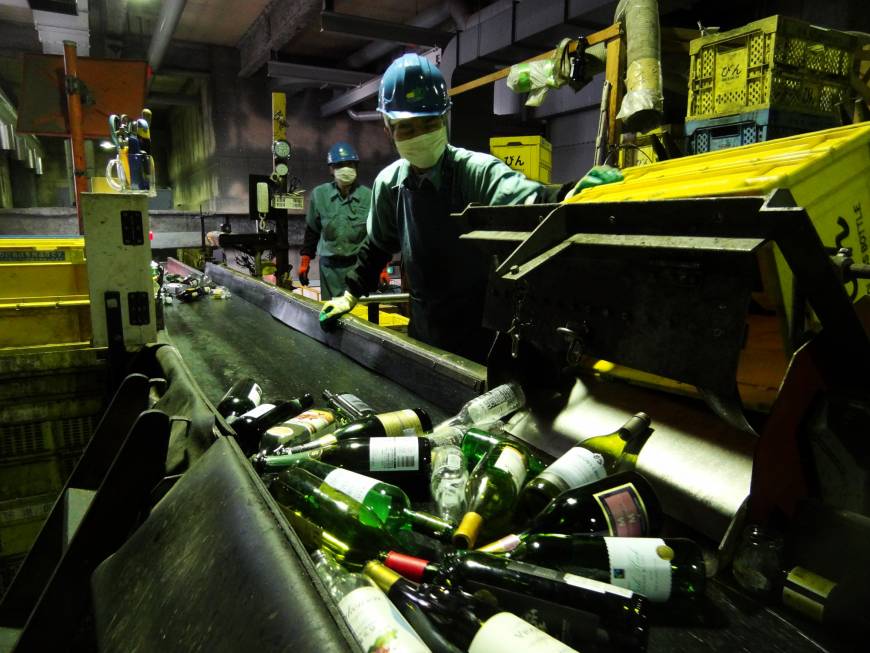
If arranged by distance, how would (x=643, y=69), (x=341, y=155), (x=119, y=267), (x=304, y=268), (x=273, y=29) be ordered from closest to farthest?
(x=119, y=267), (x=643, y=69), (x=341, y=155), (x=304, y=268), (x=273, y=29)

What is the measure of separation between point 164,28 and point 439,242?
9062 millimetres

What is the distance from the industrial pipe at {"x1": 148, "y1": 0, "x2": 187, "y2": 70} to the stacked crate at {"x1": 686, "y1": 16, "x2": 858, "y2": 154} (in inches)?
307

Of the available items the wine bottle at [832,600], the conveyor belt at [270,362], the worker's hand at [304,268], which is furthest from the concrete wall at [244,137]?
the wine bottle at [832,600]

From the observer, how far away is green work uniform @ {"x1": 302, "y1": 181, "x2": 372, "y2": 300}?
6348 mm

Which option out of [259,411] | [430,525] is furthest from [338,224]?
[430,525]

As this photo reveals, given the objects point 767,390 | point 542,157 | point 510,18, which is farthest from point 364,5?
point 767,390

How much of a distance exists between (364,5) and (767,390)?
398 inches

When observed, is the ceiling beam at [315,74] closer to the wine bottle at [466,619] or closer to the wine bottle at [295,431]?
the wine bottle at [295,431]

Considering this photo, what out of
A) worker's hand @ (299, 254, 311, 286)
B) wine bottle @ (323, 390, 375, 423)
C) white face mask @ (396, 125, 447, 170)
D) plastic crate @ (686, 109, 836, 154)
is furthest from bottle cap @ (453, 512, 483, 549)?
worker's hand @ (299, 254, 311, 286)

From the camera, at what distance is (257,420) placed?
4.90ft

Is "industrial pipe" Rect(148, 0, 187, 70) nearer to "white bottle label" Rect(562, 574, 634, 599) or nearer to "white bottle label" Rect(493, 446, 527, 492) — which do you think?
"white bottle label" Rect(493, 446, 527, 492)

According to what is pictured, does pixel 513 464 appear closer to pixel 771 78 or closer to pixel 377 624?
pixel 377 624

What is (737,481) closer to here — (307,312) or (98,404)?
(98,404)

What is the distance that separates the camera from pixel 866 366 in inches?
35.8
